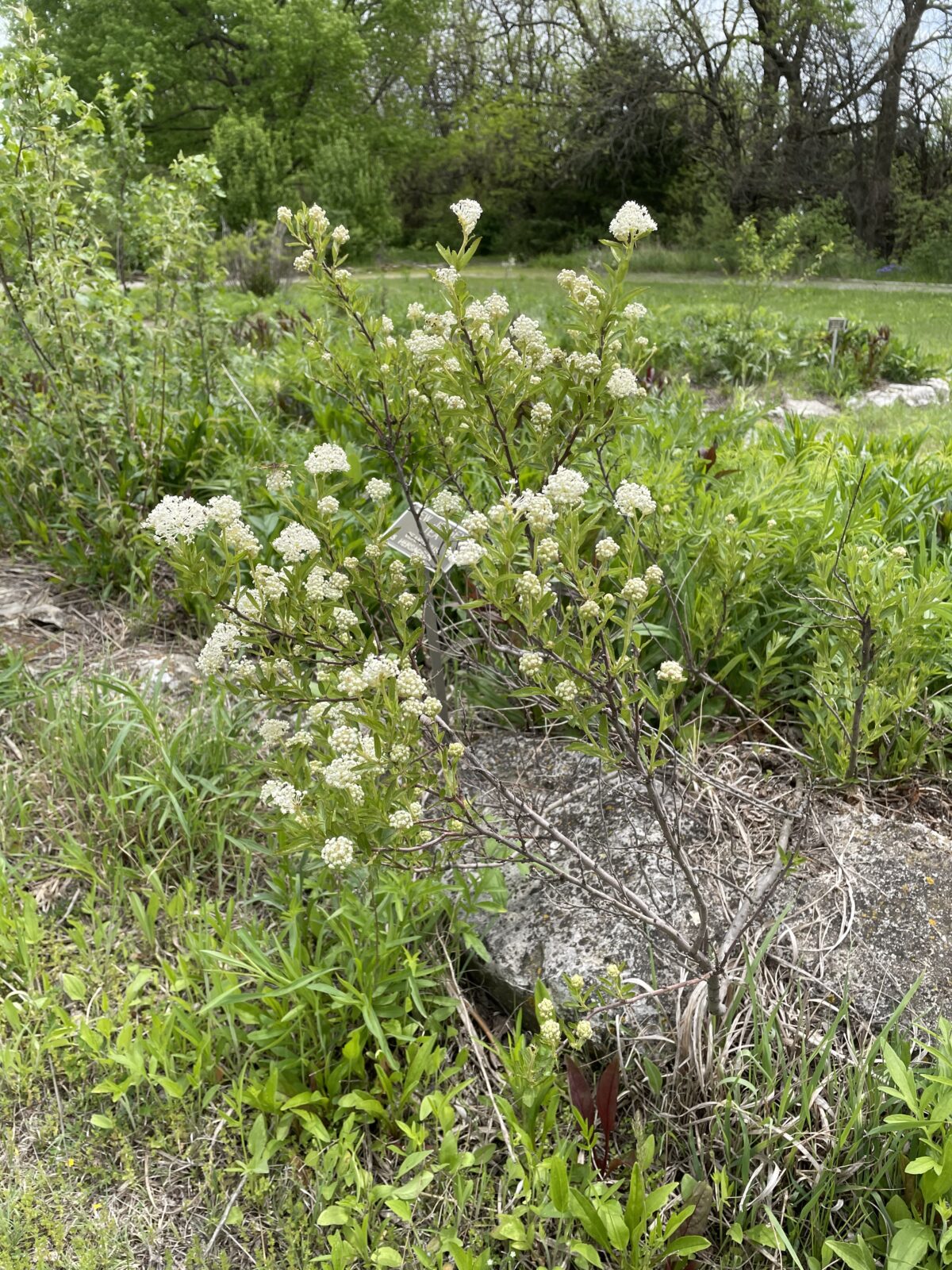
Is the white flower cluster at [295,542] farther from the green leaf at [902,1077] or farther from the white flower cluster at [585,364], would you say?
the green leaf at [902,1077]

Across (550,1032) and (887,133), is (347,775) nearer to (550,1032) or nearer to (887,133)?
(550,1032)

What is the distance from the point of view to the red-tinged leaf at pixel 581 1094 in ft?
5.63

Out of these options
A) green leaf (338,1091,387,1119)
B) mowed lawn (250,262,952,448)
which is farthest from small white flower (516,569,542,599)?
green leaf (338,1091,387,1119)

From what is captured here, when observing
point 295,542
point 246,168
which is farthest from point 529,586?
point 246,168

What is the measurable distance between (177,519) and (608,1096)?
4.37ft

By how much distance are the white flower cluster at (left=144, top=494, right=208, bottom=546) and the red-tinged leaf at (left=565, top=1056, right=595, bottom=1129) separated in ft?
3.98

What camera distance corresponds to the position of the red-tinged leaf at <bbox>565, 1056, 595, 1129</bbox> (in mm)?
1717

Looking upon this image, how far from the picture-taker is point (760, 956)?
71.6 inches

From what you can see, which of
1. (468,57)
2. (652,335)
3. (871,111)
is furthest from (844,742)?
(468,57)

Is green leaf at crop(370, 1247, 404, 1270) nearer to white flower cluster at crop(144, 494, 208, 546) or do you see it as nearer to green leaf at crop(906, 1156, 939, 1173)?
green leaf at crop(906, 1156, 939, 1173)

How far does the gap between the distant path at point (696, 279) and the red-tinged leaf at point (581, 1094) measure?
15088 millimetres

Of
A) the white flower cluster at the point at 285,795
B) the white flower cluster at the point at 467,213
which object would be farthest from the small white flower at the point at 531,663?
the white flower cluster at the point at 467,213

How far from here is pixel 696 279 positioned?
1909 cm

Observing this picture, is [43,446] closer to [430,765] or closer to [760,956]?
[430,765]
